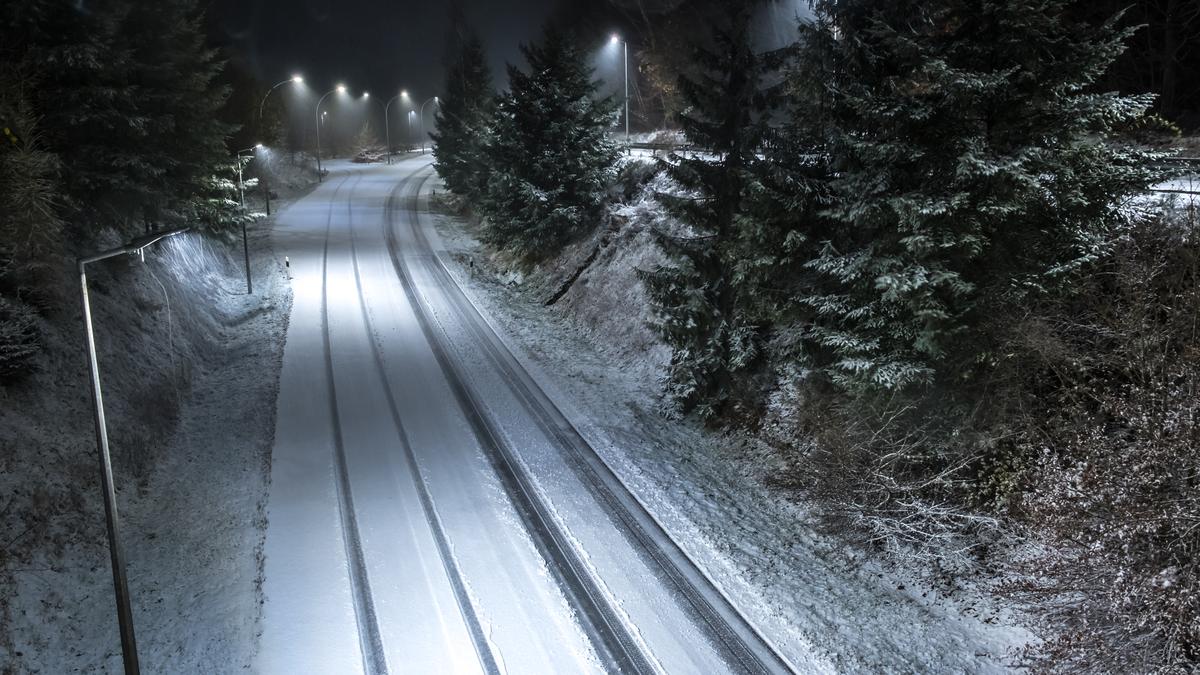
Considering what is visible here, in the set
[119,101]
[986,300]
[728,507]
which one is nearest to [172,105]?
[119,101]

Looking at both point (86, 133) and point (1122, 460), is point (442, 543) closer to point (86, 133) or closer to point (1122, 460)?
point (1122, 460)

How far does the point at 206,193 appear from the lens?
86.0 ft

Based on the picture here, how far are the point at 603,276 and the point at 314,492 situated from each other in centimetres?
1440

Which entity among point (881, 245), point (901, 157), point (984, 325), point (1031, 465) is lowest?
point (1031, 465)

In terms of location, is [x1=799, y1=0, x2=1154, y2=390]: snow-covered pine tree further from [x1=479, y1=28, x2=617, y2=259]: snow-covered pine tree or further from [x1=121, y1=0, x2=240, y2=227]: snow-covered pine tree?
[x1=121, y1=0, x2=240, y2=227]: snow-covered pine tree

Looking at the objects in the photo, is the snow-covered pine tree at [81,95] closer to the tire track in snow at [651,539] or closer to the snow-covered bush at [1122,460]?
the tire track in snow at [651,539]

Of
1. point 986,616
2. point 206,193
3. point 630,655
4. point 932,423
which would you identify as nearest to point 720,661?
point 630,655

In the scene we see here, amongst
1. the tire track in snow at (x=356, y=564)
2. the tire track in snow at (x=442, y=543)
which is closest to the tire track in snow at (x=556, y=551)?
the tire track in snow at (x=442, y=543)

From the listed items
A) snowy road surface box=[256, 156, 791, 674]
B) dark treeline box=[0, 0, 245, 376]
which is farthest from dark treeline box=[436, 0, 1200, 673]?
dark treeline box=[0, 0, 245, 376]

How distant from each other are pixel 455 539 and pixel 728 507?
5.77 m

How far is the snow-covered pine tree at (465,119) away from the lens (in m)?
40.7

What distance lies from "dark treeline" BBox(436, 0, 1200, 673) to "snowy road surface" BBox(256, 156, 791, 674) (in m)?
4.23

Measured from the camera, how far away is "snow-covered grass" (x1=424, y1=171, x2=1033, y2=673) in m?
11.1

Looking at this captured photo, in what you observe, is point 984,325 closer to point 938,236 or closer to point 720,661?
point 938,236
